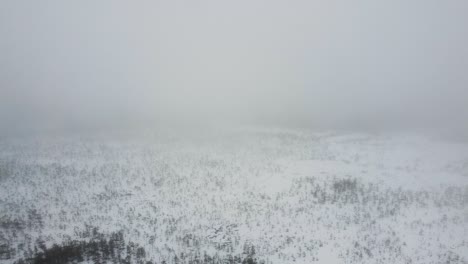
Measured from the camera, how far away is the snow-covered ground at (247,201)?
12.4 metres

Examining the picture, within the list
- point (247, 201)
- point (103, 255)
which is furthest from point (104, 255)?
point (247, 201)

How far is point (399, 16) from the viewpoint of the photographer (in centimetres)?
18238

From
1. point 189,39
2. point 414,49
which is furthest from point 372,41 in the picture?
point 189,39

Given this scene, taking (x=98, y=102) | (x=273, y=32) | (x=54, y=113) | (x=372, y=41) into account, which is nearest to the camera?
(x=54, y=113)

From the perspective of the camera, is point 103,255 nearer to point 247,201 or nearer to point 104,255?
point 104,255

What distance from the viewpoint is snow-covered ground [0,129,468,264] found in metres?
12.4

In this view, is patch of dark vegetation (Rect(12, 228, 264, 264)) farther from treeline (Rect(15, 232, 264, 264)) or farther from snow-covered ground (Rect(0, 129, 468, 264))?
snow-covered ground (Rect(0, 129, 468, 264))

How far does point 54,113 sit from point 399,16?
653ft

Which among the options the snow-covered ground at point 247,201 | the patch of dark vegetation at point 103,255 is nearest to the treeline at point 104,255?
the patch of dark vegetation at point 103,255

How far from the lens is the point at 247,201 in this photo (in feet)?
55.6

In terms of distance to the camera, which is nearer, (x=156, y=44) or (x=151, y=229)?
(x=151, y=229)

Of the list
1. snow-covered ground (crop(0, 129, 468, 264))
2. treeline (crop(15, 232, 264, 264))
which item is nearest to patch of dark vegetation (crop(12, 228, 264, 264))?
treeline (crop(15, 232, 264, 264))

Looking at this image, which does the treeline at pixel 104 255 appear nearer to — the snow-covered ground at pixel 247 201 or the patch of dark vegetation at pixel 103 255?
the patch of dark vegetation at pixel 103 255

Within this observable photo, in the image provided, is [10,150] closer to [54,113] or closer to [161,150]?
[161,150]
